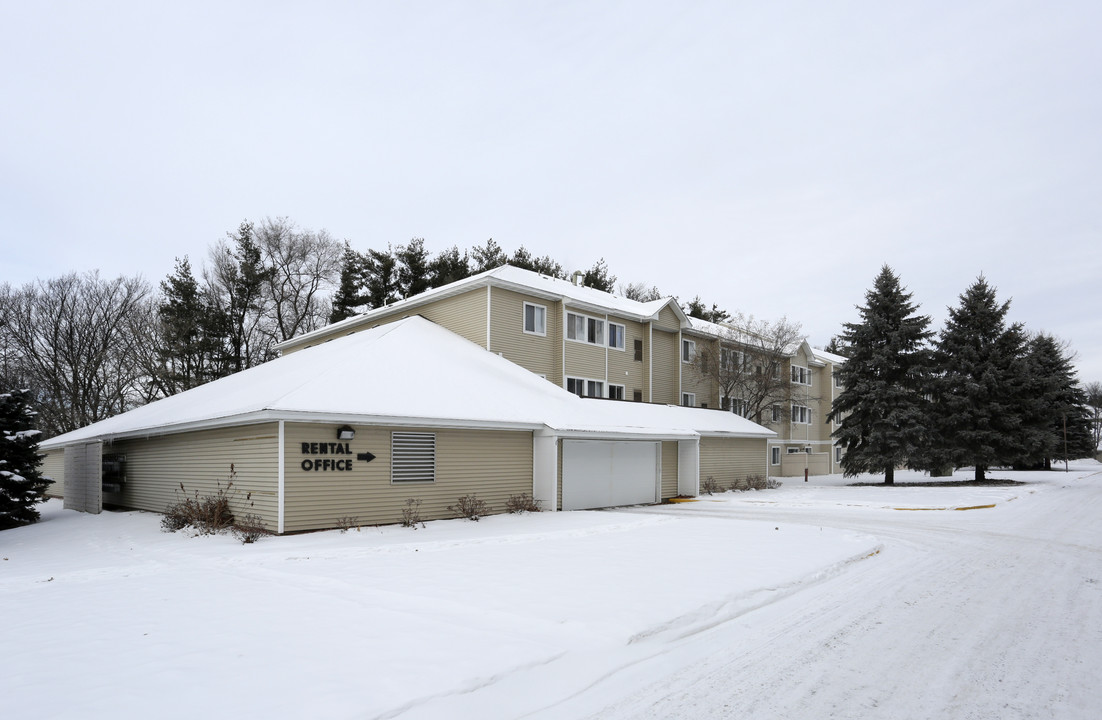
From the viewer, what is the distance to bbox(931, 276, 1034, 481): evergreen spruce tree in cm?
3338

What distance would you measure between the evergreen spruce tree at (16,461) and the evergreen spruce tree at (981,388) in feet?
120

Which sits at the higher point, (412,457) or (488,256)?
(488,256)

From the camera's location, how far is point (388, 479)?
1625 centimetres

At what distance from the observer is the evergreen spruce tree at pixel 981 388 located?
33.4 meters

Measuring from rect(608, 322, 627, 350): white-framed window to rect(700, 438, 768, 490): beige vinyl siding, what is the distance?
6.21 metres

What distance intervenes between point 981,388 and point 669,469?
723 inches

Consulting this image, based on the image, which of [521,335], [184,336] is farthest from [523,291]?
[184,336]

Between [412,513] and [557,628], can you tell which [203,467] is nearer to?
[412,513]

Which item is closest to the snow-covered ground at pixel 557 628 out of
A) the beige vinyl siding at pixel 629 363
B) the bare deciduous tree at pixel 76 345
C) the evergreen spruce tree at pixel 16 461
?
the evergreen spruce tree at pixel 16 461

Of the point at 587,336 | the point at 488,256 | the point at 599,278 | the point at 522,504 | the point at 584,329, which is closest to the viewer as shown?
the point at 522,504

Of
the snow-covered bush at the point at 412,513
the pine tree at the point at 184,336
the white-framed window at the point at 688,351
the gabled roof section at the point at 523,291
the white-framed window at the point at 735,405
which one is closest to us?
the snow-covered bush at the point at 412,513

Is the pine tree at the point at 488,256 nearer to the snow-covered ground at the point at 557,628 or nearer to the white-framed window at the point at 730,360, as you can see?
the white-framed window at the point at 730,360

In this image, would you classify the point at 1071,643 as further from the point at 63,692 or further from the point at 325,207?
the point at 325,207

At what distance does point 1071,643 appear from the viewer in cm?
667
